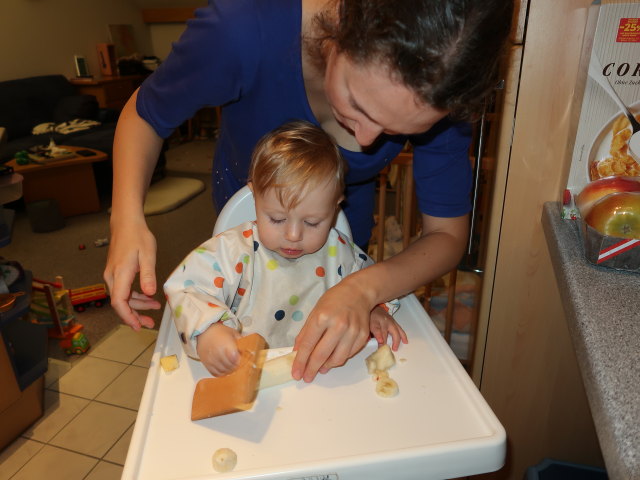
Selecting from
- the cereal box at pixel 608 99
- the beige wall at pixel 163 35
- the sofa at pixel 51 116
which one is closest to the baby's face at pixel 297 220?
the cereal box at pixel 608 99

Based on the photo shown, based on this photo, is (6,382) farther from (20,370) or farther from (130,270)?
(130,270)

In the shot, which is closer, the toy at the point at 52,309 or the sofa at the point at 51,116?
the toy at the point at 52,309

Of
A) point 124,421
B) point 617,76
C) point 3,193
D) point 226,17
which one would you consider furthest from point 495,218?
point 3,193

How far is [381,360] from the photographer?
0.75 meters

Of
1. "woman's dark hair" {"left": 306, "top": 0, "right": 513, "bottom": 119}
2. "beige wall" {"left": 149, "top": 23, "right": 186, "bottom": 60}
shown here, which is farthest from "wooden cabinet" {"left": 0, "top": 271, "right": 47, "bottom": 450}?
"beige wall" {"left": 149, "top": 23, "right": 186, "bottom": 60}

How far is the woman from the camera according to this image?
59 centimetres

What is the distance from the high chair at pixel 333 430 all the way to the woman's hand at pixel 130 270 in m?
0.09

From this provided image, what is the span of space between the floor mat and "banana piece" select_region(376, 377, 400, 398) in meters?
3.11

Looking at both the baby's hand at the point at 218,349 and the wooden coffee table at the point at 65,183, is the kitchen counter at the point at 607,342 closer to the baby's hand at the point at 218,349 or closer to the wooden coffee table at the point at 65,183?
the baby's hand at the point at 218,349

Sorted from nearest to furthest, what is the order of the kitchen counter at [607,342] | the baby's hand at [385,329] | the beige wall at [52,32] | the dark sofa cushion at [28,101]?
the kitchen counter at [607,342]
the baby's hand at [385,329]
the dark sofa cushion at [28,101]
the beige wall at [52,32]

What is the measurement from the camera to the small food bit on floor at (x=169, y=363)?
753mm

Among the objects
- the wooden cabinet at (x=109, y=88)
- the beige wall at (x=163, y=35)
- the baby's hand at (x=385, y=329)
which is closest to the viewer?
the baby's hand at (x=385, y=329)

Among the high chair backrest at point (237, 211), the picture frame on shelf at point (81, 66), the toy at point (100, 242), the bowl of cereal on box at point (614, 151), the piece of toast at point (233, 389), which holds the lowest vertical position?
the toy at point (100, 242)

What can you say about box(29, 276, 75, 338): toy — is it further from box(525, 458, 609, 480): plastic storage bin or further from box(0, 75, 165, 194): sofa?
box(0, 75, 165, 194): sofa
